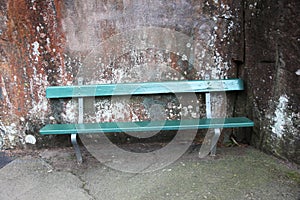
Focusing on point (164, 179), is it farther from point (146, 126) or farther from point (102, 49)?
point (102, 49)

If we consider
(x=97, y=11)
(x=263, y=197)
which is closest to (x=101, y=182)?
(x=263, y=197)

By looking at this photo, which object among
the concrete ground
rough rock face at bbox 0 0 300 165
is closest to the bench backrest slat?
rough rock face at bbox 0 0 300 165

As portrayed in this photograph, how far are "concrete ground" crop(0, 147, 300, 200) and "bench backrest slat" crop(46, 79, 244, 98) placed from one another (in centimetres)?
65

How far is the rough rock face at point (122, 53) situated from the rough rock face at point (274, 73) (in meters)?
0.02

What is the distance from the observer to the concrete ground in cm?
210

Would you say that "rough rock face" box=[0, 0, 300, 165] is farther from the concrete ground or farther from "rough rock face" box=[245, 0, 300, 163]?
the concrete ground

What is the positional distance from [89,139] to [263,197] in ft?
6.02

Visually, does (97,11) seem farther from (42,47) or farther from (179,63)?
(179,63)

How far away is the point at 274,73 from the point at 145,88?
1232mm

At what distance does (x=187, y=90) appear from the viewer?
2814mm

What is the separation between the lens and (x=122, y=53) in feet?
9.42

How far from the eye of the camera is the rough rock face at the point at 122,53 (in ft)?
9.02

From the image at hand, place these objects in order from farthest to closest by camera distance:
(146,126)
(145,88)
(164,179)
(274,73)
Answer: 1. (145,88)
2. (146,126)
3. (274,73)
4. (164,179)

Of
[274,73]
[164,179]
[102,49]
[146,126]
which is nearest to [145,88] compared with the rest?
[146,126]
